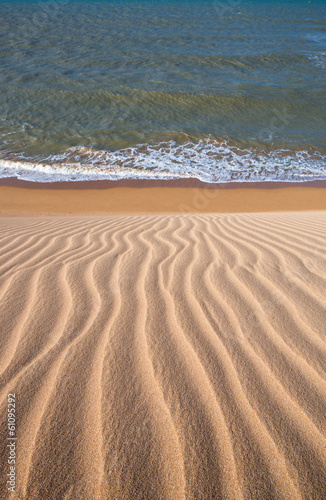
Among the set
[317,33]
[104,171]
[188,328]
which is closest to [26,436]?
[188,328]

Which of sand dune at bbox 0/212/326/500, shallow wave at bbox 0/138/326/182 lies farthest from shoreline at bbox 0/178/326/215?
sand dune at bbox 0/212/326/500

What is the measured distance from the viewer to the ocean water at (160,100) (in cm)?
887

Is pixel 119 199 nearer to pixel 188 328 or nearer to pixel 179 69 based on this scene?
pixel 188 328

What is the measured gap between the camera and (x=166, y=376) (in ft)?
4.57

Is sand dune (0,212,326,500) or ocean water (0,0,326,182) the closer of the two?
sand dune (0,212,326,500)

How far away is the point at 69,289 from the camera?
2137mm

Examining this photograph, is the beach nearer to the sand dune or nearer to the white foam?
the sand dune

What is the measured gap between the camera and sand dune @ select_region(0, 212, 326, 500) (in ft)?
3.36

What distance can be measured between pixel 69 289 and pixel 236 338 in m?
1.15

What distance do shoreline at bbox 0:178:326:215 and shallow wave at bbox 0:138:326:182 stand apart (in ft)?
1.03

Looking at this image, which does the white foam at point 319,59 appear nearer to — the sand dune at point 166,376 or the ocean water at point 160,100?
the ocean water at point 160,100

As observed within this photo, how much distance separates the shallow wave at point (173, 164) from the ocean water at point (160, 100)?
0.10 ft

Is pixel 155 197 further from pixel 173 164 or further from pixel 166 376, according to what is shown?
pixel 166 376

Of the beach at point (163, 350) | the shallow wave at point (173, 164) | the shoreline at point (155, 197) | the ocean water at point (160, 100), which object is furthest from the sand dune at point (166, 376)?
the ocean water at point (160, 100)
